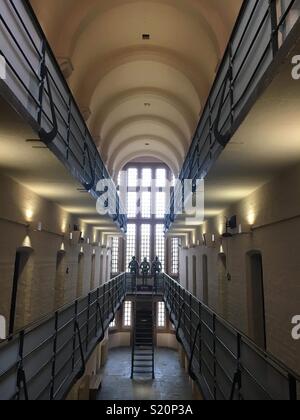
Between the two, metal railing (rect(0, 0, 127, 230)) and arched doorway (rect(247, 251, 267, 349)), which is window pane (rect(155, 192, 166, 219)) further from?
metal railing (rect(0, 0, 127, 230))

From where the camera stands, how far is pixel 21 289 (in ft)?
18.5

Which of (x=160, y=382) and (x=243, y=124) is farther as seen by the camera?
(x=160, y=382)

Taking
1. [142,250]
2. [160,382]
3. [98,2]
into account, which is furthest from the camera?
[142,250]

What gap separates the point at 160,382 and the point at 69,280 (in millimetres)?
6917

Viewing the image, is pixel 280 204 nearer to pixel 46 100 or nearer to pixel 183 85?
pixel 46 100

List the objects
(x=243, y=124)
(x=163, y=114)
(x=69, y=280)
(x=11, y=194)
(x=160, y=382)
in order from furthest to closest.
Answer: (x=160, y=382)
(x=163, y=114)
(x=69, y=280)
(x=11, y=194)
(x=243, y=124)

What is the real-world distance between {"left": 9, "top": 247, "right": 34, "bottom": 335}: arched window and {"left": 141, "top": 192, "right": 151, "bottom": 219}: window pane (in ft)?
48.7

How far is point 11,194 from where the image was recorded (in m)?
4.79

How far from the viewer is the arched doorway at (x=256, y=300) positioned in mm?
5651

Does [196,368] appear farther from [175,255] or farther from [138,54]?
[175,255]

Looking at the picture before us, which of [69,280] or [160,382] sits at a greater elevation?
[69,280]


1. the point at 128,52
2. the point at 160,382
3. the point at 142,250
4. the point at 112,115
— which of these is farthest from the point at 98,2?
the point at 142,250

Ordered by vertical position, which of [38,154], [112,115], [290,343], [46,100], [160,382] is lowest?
[160,382]
